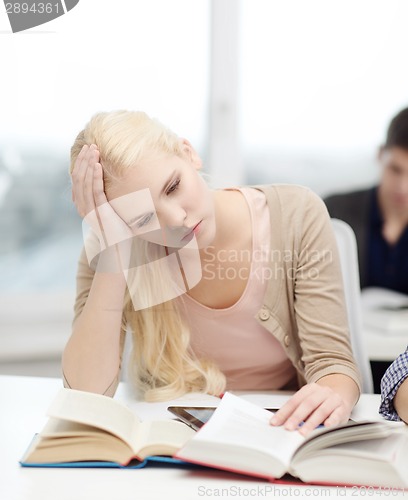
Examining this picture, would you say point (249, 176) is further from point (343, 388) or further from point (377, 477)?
point (377, 477)

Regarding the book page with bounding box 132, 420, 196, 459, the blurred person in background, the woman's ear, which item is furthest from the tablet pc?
the blurred person in background

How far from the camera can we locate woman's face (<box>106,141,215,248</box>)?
45.9 inches

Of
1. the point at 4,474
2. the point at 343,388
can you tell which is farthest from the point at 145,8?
the point at 4,474

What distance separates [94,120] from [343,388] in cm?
63

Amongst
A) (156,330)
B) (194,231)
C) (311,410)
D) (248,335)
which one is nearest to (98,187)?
(194,231)

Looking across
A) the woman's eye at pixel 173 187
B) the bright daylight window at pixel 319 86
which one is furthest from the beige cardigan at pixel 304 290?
the bright daylight window at pixel 319 86

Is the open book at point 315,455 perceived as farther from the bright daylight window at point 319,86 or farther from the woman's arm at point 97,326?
the bright daylight window at point 319,86

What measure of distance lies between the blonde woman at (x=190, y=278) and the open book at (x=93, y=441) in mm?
333

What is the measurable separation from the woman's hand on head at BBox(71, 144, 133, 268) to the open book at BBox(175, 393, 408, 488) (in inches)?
19.8

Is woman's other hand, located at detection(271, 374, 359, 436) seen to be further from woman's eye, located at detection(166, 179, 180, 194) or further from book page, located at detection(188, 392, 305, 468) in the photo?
woman's eye, located at detection(166, 179, 180, 194)

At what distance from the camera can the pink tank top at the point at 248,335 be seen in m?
1.32

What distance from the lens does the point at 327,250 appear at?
1295 mm

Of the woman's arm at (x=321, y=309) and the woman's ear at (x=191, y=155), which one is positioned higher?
the woman's ear at (x=191, y=155)

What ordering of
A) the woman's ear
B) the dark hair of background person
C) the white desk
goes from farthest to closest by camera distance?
1. the dark hair of background person
2. the woman's ear
3. the white desk
